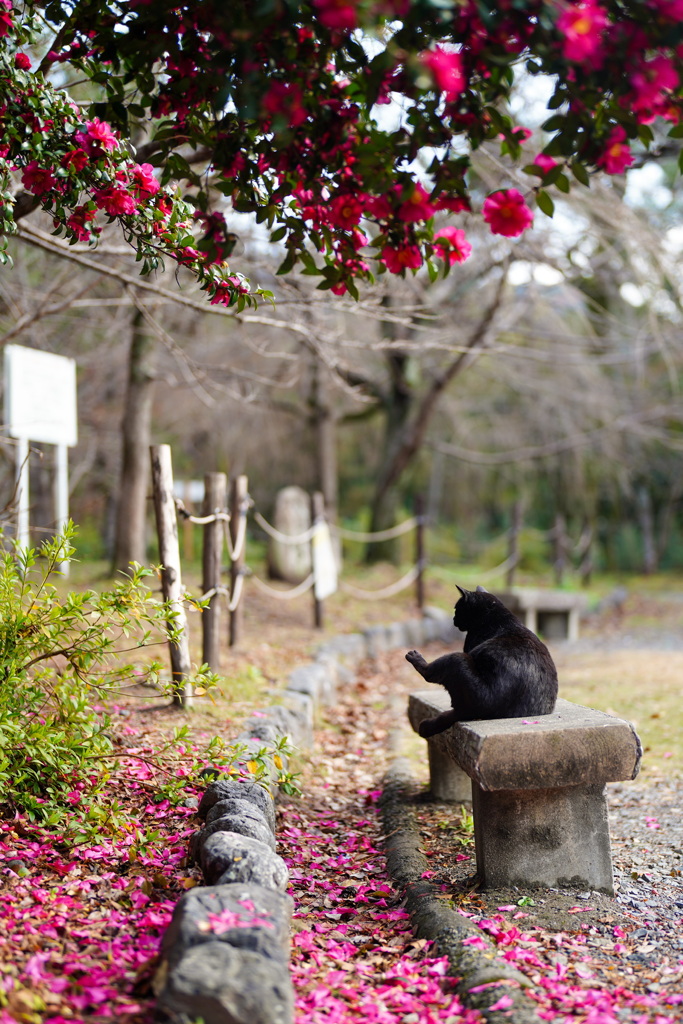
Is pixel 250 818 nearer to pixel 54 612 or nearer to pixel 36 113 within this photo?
pixel 54 612

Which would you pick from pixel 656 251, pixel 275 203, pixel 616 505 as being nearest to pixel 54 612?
pixel 275 203

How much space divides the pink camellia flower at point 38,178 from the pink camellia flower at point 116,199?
183 millimetres

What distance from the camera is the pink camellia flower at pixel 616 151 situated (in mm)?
2697

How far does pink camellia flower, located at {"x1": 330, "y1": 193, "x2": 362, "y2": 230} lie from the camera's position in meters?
3.05

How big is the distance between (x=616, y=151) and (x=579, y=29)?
0.78m

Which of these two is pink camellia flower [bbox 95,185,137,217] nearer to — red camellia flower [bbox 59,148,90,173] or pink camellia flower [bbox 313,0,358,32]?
red camellia flower [bbox 59,148,90,173]

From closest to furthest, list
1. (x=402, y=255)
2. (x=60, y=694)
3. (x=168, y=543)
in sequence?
1. (x=402, y=255)
2. (x=60, y=694)
3. (x=168, y=543)

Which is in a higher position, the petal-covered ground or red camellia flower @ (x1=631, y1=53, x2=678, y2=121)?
red camellia flower @ (x1=631, y1=53, x2=678, y2=121)

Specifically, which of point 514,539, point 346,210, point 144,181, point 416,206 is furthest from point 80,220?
point 514,539

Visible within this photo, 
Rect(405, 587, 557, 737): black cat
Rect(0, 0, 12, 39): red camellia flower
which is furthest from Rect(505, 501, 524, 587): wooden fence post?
Rect(0, 0, 12, 39): red camellia flower

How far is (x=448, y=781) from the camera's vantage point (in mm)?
4492

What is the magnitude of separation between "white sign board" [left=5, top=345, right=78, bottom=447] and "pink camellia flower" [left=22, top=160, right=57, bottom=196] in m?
3.71

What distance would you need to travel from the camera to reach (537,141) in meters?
8.23

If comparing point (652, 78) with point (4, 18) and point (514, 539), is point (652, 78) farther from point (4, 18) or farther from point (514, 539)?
point (514, 539)
